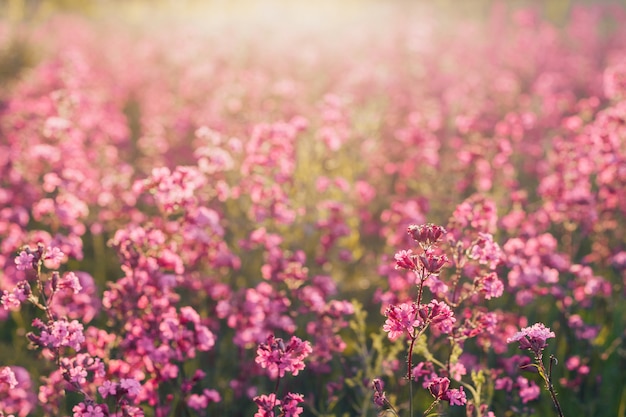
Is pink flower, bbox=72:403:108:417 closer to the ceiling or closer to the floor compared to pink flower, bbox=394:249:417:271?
closer to the floor

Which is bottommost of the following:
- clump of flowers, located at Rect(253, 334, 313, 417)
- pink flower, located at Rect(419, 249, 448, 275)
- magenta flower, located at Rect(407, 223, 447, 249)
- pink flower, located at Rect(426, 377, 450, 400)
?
clump of flowers, located at Rect(253, 334, 313, 417)

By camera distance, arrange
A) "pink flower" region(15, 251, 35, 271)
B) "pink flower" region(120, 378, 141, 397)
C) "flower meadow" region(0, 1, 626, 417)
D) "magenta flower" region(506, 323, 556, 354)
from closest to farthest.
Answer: "magenta flower" region(506, 323, 556, 354), "pink flower" region(120, 378, 141, 397), "pink flower" region(15, 251, 35, 271), "flower meadow" region(0, 1, 626, 417)

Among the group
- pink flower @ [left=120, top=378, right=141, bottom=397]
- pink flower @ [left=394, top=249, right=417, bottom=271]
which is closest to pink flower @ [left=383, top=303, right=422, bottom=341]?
pink flower @ [left=394, top=249, right=417, bottom=271]

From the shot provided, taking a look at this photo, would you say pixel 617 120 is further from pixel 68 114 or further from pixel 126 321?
pixel 68 114

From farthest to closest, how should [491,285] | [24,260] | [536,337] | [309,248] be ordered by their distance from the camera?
[309,248] < [491,285] < [24,260] < [536,337]

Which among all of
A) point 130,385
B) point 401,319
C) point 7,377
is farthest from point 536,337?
point 7,377

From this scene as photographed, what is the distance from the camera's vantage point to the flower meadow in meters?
Result: 3.10

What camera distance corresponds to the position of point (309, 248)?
5.57 m

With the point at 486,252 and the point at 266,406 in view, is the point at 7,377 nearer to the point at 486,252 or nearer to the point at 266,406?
the point at 266,406

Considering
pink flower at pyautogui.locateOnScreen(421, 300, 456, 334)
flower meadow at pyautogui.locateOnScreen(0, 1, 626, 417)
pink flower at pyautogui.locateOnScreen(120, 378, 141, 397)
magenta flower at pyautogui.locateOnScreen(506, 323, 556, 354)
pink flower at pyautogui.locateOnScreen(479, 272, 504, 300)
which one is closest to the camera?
magenta flower at pyautogui.locateOnScreen(506, 323, 556, 354)

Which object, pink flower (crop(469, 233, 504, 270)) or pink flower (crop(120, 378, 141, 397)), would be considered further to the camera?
pink flower (crop(469, 233, 504, 270))

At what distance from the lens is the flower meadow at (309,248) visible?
10.2 ft

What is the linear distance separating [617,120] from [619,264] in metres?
1.39

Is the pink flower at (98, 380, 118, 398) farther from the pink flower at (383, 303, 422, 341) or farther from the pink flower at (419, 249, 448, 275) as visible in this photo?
the pink flower at (419, 249, 448, 275)
